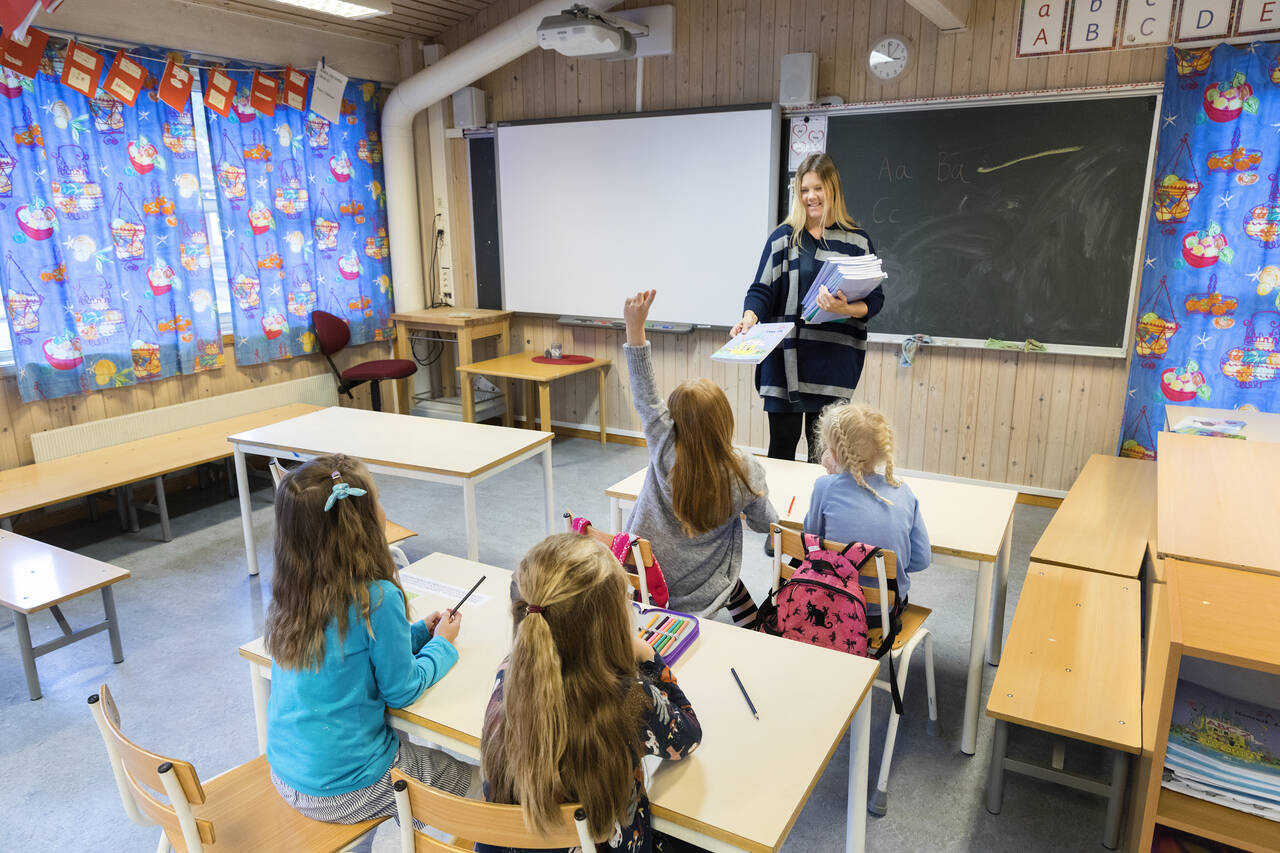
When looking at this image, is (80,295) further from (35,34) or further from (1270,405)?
(1270,405)

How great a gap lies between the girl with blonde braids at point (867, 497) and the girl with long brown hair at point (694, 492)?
0.18 meters

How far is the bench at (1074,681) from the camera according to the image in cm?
187

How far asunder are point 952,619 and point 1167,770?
5.74 feet

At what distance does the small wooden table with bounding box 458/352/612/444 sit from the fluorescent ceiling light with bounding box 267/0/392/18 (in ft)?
6.89

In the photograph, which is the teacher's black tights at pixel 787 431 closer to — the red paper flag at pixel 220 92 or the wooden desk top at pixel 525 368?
the wooden desk top at pixel 525 368

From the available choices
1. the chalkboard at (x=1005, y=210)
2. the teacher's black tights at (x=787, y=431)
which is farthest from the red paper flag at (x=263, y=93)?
the teacher's black tights at (x=787, y=431)

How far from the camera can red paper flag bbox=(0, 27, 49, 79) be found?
3735mm

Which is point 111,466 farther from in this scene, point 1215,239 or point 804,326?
point 1215,239

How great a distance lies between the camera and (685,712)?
1330mm

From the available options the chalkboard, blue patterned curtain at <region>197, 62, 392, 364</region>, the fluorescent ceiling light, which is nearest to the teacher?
the chalkboard

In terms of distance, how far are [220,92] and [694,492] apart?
408 cm

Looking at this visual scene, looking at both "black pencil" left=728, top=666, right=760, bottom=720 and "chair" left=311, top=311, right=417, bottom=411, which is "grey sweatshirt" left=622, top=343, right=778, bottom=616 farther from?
"chair" left=311, top=311, right=417, bottom=411

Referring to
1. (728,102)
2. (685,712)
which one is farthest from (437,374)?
(685,712)

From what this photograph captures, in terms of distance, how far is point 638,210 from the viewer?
5223 mm
